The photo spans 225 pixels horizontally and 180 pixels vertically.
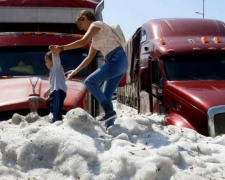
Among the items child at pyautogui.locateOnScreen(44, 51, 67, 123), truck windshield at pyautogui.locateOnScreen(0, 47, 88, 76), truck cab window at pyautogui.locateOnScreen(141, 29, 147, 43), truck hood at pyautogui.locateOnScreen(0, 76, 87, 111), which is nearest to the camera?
child at pyautogui.locateOnScreen(44, 51, 67, 123)

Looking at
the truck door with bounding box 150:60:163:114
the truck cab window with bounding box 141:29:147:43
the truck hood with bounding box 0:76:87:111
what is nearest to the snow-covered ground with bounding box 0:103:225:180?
the truck hood with bounding box 0:76:87:111

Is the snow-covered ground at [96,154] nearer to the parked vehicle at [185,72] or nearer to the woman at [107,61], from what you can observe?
the woman at [107,61]

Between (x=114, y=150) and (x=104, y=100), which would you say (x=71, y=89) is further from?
(x=114, y=150)

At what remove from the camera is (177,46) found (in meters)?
9.16

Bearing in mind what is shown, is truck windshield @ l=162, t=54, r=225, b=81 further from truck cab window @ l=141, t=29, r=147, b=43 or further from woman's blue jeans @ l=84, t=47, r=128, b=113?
woman's blue jeans @ l=84, t=47, r=128, b=113

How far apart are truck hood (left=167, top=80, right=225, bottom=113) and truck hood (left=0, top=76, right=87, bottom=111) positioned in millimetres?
1820

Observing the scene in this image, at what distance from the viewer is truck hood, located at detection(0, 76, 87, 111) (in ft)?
19.6

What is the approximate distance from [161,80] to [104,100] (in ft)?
11.4

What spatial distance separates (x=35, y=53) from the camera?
8.02 metres

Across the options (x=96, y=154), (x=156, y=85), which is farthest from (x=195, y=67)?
(x=96, y=154)

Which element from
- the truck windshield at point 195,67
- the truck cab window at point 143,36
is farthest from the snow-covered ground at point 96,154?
the truck cab window at point 143,36

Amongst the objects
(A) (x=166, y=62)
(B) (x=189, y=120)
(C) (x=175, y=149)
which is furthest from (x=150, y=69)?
(C) (x=175, y=149)

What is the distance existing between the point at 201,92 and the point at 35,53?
297 cm

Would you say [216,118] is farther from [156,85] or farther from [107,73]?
[156,85]
